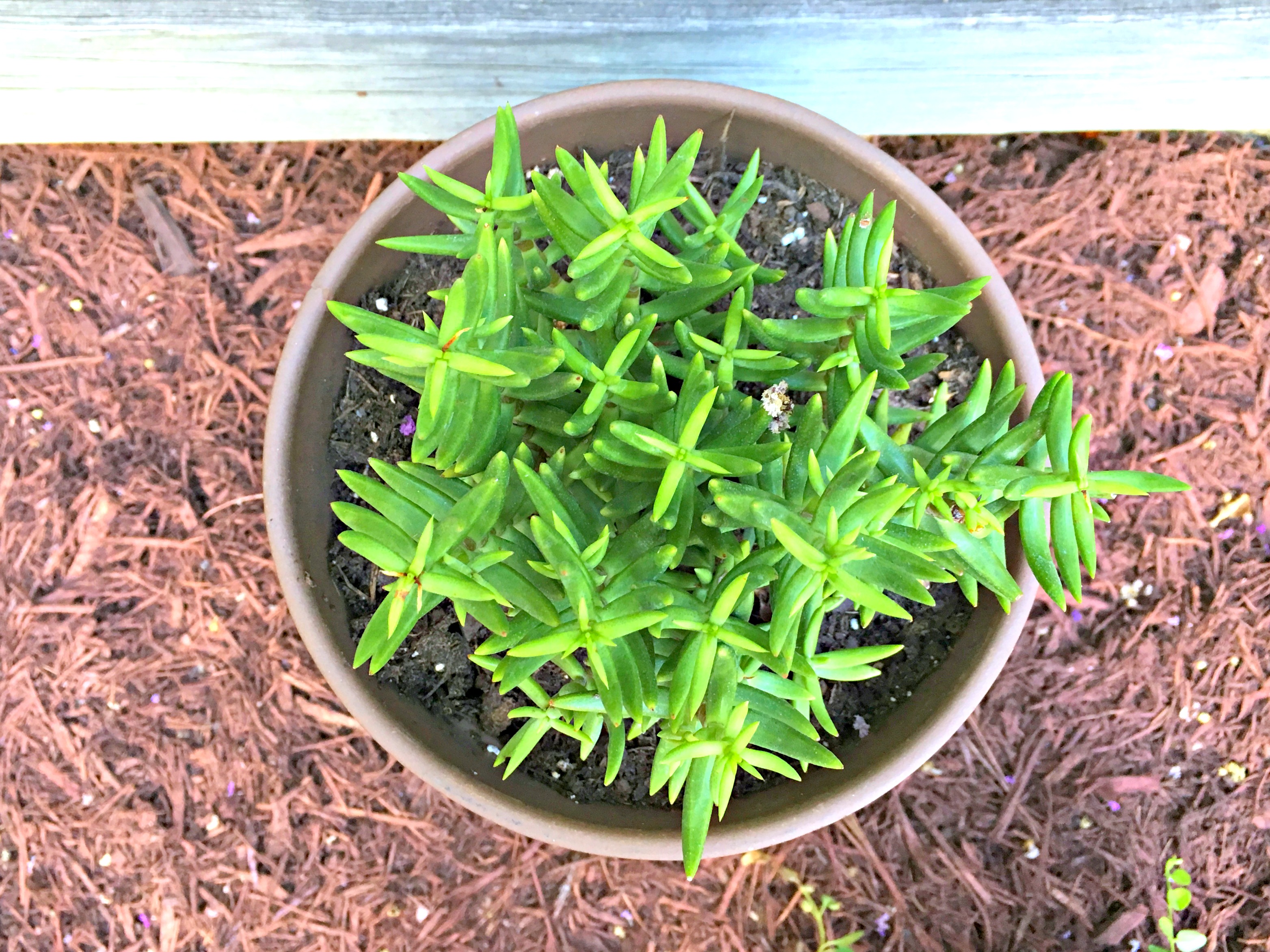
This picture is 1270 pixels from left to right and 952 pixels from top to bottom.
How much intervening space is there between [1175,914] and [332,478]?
158cm

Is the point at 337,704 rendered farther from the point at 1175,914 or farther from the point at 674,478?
the point at 1175,914

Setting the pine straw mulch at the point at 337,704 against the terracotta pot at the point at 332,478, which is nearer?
the terracotta pot at the point at 332,478

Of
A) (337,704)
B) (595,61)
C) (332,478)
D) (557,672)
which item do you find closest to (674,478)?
(557,672)

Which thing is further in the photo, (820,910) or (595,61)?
(820,910)

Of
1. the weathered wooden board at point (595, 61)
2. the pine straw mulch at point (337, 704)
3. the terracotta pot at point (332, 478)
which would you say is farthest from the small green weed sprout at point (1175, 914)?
the weathered wooden board at point (595, 61)

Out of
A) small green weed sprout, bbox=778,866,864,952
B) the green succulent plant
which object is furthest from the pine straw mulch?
the green succulent plant

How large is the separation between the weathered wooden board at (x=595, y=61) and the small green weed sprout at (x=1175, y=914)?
1319 mm

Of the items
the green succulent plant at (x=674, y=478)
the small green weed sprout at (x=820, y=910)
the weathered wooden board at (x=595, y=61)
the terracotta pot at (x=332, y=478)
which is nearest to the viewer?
the green succulent plant at (x=674, y=478)

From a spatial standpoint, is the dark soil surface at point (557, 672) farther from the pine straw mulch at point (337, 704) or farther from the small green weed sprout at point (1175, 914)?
the small green weed sprout at point (1175, 914)

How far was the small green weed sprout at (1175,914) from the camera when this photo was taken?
153 cm

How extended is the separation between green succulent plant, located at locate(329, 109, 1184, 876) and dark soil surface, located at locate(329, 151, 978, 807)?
→ 0.22 meters

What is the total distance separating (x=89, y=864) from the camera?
1.57 m

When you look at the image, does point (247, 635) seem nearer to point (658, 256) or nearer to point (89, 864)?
point (89, 864)

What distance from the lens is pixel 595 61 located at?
4.66ft
